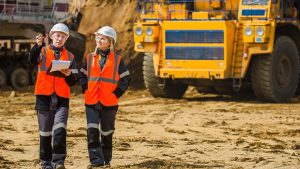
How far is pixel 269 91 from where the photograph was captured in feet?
62.8

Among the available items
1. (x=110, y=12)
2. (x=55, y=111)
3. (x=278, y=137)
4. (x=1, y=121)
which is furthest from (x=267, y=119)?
(x=110, y=12)

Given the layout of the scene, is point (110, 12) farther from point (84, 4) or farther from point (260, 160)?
point (260, 160)

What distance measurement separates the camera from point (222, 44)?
1877cm

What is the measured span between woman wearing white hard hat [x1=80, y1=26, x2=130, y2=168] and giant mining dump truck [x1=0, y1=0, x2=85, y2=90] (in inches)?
538

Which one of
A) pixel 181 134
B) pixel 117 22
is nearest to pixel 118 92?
pixel 181 134

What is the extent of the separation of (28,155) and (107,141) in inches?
67.3

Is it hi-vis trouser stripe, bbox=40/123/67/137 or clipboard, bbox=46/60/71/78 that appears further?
hi-vis trouser stripe, bbox=40/123/67/137

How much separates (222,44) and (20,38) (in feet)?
24.3

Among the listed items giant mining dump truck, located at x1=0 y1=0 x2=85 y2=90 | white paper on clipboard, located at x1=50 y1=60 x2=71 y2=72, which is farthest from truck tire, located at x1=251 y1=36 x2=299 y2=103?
white paper on clipboard, located at x1=50 y1=60 x2=71 y2=72

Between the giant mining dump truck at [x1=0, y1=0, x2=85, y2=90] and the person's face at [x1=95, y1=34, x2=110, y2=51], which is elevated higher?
the person's face at [x1=95, y1=34, x2=110, y2=51]

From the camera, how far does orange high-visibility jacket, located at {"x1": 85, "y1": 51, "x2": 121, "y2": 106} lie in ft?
30.7

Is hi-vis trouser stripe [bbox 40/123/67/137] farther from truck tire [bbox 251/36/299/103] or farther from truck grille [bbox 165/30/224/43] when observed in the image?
truck tire [bbox 251/36/299/103]

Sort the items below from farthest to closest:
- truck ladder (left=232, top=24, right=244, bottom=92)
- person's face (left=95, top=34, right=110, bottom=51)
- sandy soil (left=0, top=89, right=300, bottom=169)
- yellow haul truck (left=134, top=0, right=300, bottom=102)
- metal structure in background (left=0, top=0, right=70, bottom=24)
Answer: metal structure in background (left=0, top=0, right=70, bottom=24) < truck ladder (left=232, top=24, right=244, bottom=92) < yellow haul truck (left=134, top=0, right=300, bottom=102) < sandy soil (left=0, top=89, right=300, bottom=169) < person's face (left=95, top=34, right=110, bottom=51)

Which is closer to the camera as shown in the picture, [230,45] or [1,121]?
[1,121]
